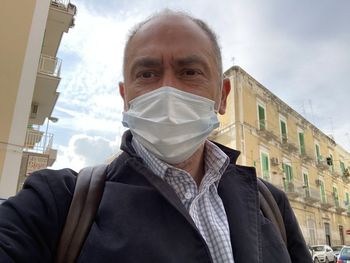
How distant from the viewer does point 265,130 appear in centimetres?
1902

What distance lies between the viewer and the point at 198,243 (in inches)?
42.5

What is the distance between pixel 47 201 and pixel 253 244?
75 centimetres

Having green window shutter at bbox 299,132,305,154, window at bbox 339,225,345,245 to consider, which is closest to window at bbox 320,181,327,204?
window at bbox 339,225,345,245

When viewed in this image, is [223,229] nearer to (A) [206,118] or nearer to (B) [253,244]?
(B) [253,244]

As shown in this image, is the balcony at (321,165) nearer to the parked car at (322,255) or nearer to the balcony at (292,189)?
the balcony at (292,189)

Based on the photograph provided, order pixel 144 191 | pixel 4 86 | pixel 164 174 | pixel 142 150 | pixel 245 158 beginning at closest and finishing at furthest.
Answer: pixel 144 191, pixel 164 174, pixel 142 150, pixel 4 86, pixel 245 158

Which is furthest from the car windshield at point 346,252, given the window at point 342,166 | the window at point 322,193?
the window at point 342,166

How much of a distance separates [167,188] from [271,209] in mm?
561

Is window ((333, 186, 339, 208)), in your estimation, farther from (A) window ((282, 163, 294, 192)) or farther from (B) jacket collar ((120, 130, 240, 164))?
(B) jacket collar ((120, 130, 240, 164))

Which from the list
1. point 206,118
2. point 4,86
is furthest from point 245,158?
point 206,118

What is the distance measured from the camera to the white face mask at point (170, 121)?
4.60 feet

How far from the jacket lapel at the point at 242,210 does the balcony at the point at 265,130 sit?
58.3ft

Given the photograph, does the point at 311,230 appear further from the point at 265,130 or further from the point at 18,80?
the point at 18,80

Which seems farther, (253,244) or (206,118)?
(206,118)
